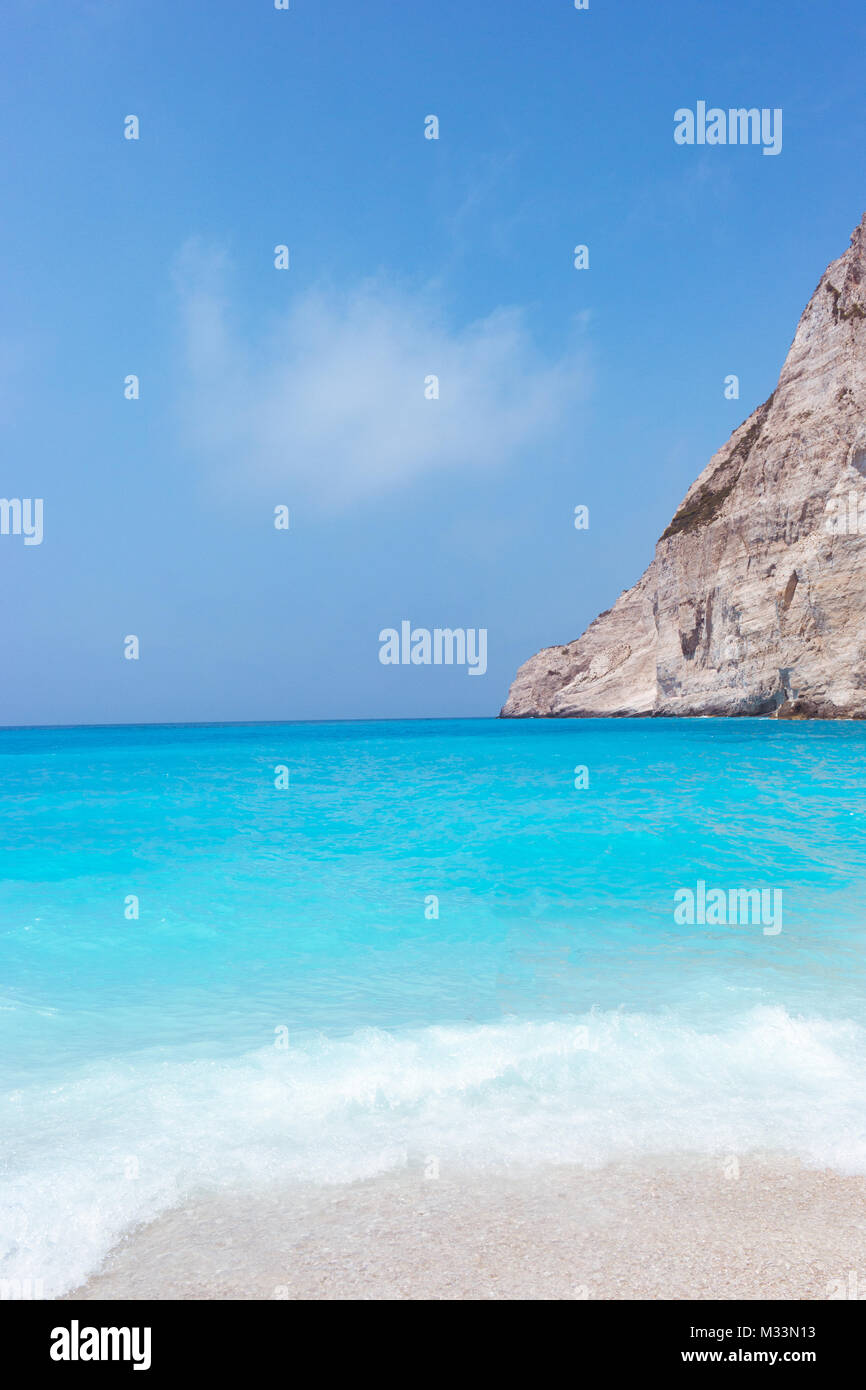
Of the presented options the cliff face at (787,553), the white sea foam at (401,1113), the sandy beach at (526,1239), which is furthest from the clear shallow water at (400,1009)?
the cliff face at (787,553)

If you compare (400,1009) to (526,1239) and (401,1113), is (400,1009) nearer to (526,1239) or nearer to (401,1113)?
(401,1113)

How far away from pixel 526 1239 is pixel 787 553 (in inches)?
2381

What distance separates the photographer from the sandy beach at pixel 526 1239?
2.71m

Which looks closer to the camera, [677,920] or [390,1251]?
[390,1251]

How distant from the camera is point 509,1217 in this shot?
3172 millimetres

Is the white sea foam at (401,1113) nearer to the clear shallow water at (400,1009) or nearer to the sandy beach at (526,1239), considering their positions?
the clear shallow water at (400,1009)

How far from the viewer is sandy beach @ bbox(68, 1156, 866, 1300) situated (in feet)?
8.91

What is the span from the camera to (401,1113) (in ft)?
14.2

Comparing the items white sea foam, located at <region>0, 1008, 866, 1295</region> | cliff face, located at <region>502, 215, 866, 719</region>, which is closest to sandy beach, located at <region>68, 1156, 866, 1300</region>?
white sea foam, located at <region>0, 1008, 866, 1295</region>

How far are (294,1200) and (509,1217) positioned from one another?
1.02m

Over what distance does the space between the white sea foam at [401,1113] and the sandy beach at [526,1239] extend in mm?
195

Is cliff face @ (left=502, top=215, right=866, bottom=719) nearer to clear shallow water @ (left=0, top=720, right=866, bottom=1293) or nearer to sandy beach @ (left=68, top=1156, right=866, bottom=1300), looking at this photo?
clear shallow water @ (left=0, top=720, right=866, bottom=1293)

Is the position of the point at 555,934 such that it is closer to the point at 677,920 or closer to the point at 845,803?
the point at 677,920
